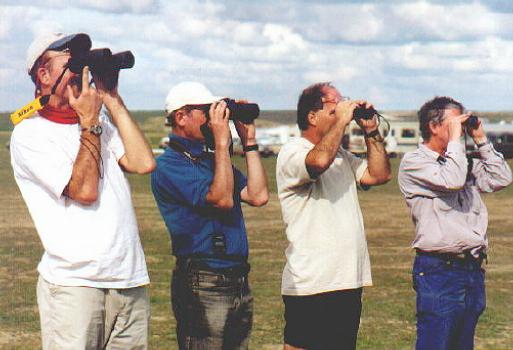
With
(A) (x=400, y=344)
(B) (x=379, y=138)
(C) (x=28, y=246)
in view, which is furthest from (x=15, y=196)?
(B) (x=379, y=138)

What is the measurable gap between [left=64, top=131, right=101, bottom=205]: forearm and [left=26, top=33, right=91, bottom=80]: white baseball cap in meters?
0.43

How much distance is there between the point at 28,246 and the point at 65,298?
9.19m

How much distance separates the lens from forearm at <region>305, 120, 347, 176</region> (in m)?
4.13

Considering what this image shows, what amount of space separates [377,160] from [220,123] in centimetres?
102

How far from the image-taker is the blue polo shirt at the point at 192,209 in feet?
13.2

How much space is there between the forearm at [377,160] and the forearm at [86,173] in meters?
1.76

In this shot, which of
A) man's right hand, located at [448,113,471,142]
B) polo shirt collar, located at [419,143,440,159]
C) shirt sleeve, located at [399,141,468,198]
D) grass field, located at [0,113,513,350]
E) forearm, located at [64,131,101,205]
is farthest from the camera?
grass field, located at [0,113,513,350]

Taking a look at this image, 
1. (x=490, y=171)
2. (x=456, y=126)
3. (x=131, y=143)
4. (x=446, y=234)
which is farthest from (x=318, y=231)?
(x=490, y=171)

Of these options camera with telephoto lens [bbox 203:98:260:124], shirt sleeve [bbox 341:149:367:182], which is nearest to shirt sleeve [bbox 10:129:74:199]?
camera with telephoto lens [bbox 203:98:260:124]

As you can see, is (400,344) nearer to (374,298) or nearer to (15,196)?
(374,298)

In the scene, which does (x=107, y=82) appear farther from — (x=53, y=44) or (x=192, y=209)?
(x=192, y=209)

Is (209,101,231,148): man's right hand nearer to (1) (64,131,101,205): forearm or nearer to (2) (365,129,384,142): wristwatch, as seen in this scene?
(1) (64,131,101,205): forearm

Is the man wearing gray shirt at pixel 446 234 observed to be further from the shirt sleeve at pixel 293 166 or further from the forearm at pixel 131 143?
the forearm at pixel 131 143

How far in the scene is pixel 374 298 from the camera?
27.8ft
